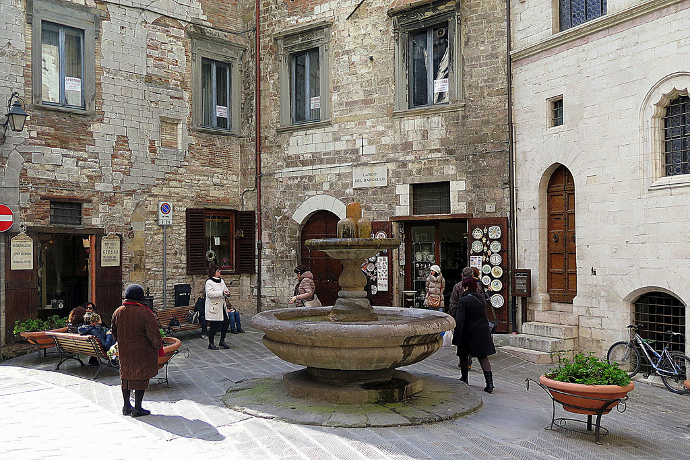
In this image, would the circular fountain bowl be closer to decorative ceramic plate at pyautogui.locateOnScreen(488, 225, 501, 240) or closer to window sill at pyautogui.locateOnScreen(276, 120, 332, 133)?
decorative ceramic plate at pyautogui.locateOnScreen(488, 225, 501, 240)

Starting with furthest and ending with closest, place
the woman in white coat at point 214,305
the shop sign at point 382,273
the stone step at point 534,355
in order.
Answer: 1. the shop sign at point 382,273
2. the woman in white coat at point 214,305
3. the stone step at point 534,355

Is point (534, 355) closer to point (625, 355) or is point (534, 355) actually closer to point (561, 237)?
point (625, 355)

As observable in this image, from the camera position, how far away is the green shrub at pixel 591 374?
205 inches

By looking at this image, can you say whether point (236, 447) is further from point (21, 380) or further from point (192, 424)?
point (21, 380)

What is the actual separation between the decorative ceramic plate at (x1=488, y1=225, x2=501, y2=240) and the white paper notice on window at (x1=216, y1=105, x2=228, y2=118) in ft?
23.5

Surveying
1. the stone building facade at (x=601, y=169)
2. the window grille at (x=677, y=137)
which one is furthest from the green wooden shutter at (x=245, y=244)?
the window grille at (x=677, y=137)

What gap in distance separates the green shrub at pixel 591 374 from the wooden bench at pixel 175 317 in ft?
24.1

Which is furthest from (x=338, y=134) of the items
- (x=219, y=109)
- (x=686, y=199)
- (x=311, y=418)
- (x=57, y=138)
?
(x=311, y=418)

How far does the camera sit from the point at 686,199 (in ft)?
26.3

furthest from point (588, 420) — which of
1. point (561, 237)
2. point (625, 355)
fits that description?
point (561, 237)

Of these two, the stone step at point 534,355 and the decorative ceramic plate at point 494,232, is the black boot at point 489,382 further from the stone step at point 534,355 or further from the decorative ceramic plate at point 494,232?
the decorative ceramic plate at point 494,232

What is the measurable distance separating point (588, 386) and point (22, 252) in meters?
9.46

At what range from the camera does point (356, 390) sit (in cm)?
612

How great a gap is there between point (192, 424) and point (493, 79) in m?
8.39
